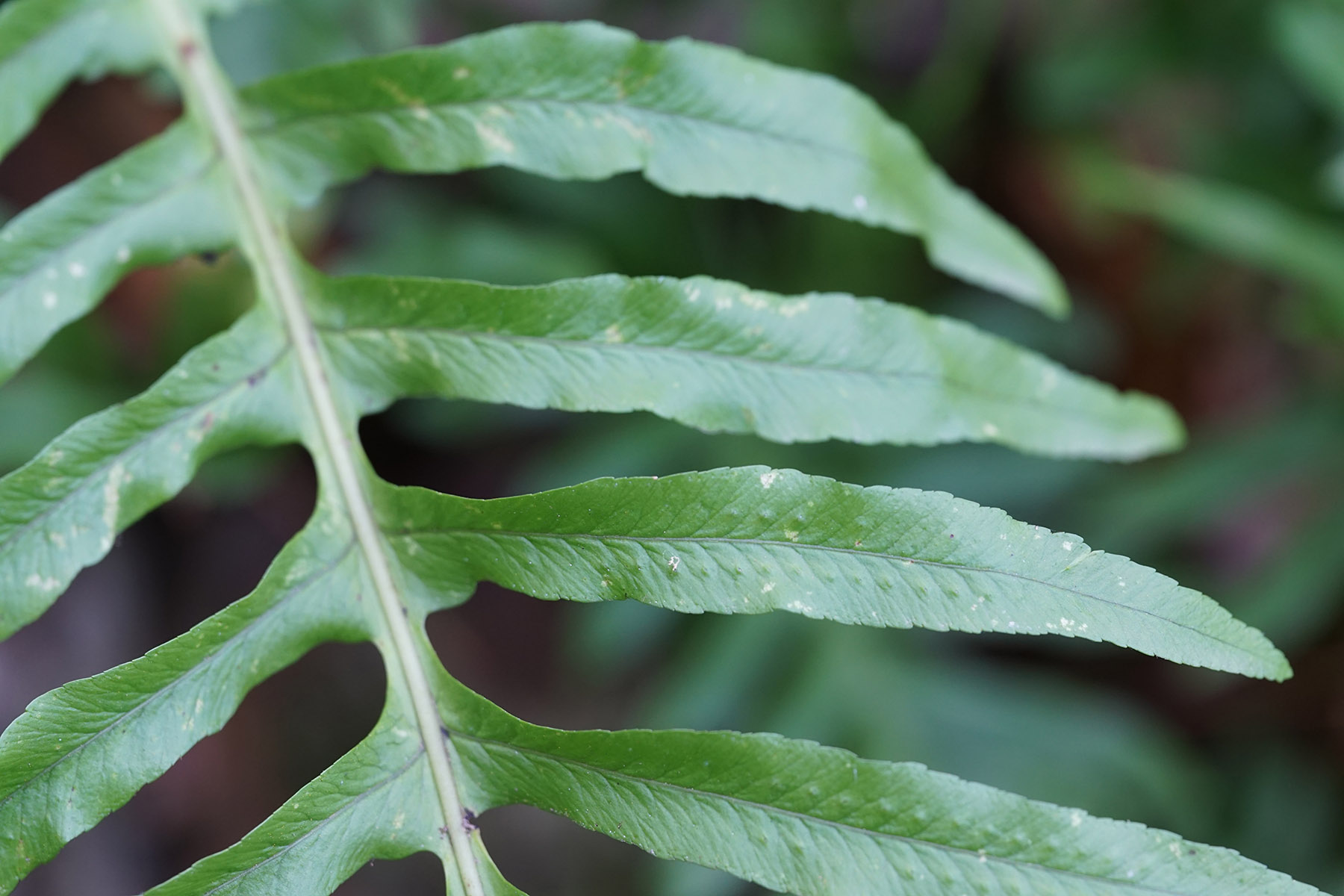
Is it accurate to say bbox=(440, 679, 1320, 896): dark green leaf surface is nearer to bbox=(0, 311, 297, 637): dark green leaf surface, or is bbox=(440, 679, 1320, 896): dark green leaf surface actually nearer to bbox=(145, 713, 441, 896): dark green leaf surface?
bbox=(145, 713, 441, 896): dark green leaf surface

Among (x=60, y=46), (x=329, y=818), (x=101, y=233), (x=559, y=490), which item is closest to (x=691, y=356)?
(x=559, y=490)

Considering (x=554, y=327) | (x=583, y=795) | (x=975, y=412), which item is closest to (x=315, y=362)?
(x=554, y=327)

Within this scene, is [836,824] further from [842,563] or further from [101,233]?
[101,233]

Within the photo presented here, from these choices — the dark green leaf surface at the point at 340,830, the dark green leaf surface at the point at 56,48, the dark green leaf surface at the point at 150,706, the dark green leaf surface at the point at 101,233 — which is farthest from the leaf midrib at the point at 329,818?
the dark green leaf surface at the point at 56,48

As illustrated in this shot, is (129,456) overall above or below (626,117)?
below

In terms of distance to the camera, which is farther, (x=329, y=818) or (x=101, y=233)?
→ (x=101, y=233)

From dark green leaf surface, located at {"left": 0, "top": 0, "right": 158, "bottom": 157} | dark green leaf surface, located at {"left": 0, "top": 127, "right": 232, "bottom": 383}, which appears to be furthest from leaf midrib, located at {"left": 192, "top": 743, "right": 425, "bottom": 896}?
dark green leaf surface, located at {"left": 0, "top": 0, "right": 158, "bottom": 157}

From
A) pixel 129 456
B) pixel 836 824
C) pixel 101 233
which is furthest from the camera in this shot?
pixel 101 233

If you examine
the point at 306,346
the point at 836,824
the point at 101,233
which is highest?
the point at 101,233
